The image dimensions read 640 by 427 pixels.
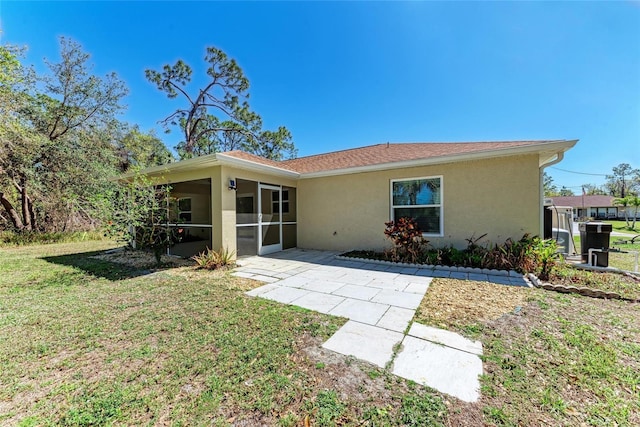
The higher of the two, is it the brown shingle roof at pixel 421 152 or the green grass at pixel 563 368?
the brown shingle roof at pixel 421 152

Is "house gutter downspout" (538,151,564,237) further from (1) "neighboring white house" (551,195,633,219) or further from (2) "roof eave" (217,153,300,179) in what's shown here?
(1) "neighboring white house" (551,195,633,219)

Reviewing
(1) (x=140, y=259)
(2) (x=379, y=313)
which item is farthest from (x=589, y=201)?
(1) (x=140, y=259)

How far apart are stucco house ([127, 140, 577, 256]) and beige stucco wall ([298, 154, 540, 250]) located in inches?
0.9

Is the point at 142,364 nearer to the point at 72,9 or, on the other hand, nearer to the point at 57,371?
the point at 57,371

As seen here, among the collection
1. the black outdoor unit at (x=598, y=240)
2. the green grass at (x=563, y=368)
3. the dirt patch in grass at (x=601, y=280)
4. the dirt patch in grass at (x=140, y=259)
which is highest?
the black outdoor unit at (x=598, y=240)

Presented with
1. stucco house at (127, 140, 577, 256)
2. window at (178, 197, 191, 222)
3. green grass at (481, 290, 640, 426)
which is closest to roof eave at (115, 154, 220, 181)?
stucco house at (127, 140, 577, 256)

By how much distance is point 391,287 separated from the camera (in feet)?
15.7

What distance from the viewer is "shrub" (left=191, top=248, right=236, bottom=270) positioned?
634 cm

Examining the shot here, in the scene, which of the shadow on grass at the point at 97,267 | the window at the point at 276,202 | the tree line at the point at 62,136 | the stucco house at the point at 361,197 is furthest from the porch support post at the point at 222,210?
the tree line at the point at 62,136

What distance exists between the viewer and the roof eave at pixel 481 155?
551cm

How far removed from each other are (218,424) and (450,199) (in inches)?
284

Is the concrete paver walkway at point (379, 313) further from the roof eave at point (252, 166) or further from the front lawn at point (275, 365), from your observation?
the roof eave at point (252, 166)

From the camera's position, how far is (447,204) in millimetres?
7090

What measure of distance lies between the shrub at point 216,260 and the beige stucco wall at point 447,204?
3.46 meters
